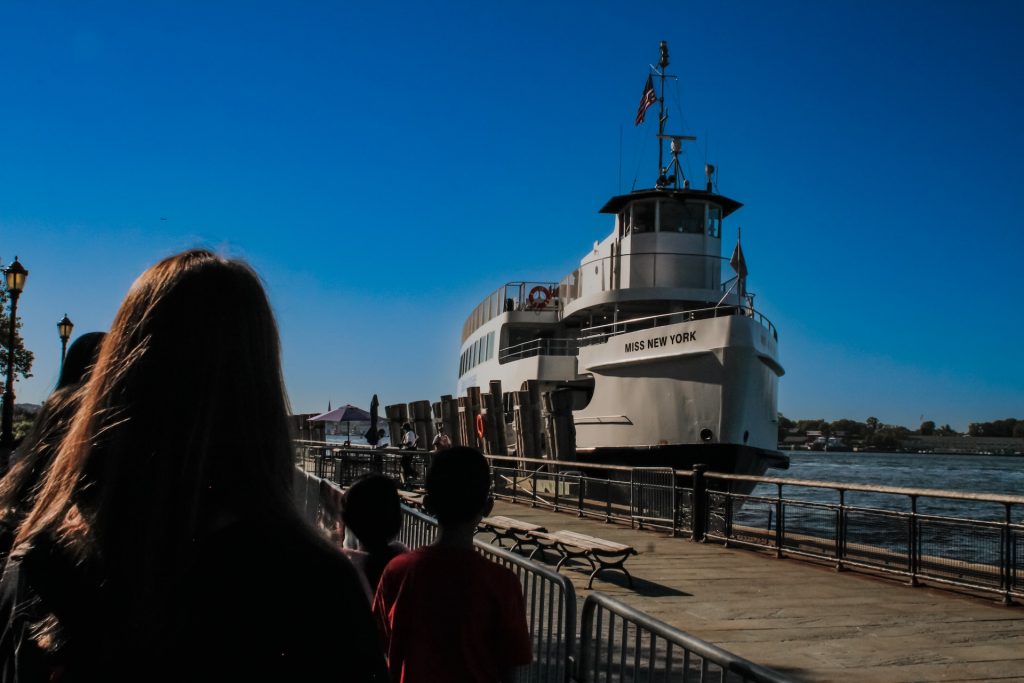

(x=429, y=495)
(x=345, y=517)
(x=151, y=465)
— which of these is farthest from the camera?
(x=345, y=517)

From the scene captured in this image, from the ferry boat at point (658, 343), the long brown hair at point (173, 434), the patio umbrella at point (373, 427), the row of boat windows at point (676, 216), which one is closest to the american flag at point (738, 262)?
the ferry boat at point (658, 343)

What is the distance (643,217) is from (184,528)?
28049mm

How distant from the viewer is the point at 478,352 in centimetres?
3688

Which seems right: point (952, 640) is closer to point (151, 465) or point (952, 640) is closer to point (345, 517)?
point (345, 517)

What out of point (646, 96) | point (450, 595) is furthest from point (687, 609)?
point (646, 96)

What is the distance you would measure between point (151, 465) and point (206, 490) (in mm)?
92

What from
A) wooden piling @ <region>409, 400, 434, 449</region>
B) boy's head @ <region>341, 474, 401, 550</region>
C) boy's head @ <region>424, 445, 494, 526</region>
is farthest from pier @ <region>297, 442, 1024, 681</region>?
wooden piling @ <region>409, 400, 434, 449</region>

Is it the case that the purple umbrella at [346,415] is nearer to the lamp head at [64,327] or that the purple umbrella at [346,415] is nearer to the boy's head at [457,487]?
the lamp head at [64,327]

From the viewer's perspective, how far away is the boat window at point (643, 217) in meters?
28.6

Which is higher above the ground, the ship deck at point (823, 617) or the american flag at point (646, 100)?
the american flag at point (646, 100)

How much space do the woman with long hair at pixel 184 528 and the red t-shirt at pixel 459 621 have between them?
1.62 metres

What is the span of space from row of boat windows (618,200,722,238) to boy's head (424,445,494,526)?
25650 mm

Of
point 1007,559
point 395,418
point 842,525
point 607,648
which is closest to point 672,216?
point 395,418

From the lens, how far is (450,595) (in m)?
Answer: 3.04
